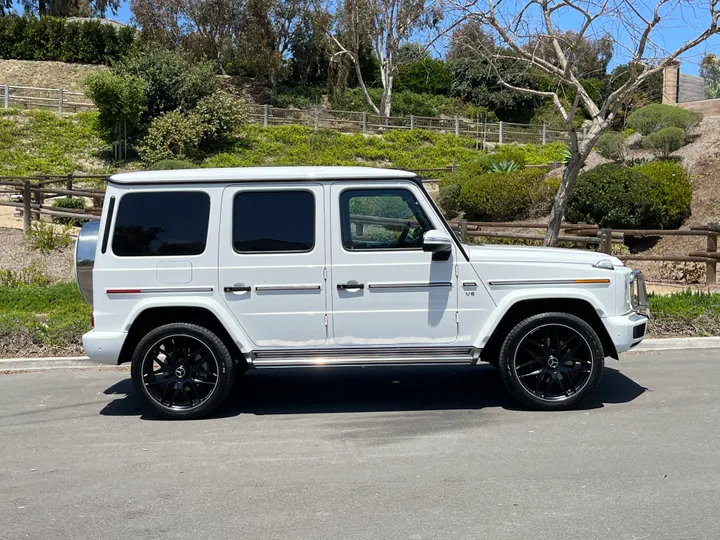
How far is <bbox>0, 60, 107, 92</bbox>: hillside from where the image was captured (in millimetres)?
42156

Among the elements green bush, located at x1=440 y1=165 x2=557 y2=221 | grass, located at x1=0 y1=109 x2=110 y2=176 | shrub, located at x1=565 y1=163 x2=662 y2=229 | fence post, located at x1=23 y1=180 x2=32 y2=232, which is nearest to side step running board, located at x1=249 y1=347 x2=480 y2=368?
fence post, located at x1=23 y1=180 x2=32 y2=232

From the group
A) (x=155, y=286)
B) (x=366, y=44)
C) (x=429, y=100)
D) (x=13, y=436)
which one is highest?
(x=366, y=44)

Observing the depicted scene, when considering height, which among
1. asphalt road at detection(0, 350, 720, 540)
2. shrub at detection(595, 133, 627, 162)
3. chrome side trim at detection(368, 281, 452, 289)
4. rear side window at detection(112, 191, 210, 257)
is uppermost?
shrub at detection(595, 133, 627, 162)

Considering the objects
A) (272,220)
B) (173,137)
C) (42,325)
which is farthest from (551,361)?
(173,137)

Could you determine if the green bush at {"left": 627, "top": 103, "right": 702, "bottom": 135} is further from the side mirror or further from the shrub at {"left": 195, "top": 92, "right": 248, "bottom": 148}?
the side mirror

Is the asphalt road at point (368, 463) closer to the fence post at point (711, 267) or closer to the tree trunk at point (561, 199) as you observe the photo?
the tree trunk at point (561, 199)

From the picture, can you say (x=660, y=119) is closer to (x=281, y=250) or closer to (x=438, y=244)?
(x=438, y=244)

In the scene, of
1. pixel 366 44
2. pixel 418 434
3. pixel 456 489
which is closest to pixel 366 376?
pixel 418 434

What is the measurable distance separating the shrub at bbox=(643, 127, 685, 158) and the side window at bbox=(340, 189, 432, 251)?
61.0 ft

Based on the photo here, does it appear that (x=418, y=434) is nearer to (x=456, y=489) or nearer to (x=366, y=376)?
(x=456, y=489)

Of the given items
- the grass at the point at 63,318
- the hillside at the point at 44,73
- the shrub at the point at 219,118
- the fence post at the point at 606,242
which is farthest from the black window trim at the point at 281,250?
the hillside at the point at 44,73

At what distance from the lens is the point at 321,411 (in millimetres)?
7020

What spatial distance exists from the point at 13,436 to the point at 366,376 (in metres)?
3.44

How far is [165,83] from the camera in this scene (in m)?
32.1
